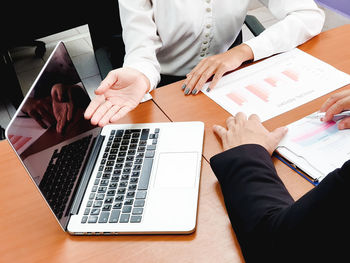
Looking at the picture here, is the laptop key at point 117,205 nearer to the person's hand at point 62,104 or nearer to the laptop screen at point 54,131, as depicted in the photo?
the laptop screen at point 54,131

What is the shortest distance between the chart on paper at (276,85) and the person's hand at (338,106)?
8 centimetres

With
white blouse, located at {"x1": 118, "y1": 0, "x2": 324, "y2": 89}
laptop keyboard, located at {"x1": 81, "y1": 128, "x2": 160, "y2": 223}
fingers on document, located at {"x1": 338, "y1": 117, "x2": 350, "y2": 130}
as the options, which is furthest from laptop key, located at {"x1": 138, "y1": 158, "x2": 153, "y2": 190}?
fingers on document, located at {"x1": 338, "y1": 117, "x2": 350, "y2": 130}

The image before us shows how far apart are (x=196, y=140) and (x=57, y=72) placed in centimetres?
36

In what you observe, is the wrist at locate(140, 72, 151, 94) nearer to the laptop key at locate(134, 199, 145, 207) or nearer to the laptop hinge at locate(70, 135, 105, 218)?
the laptop hinge at locate(70, 135, 105, 218)

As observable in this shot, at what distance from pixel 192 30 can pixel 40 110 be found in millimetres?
780

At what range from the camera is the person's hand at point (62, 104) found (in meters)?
0.71

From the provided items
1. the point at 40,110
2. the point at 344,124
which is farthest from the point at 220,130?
the point at 40,110

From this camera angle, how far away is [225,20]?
1.29 meters

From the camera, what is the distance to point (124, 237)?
2.12ft

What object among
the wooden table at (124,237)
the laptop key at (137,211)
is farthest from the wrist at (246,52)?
the laptop key at (137,211)

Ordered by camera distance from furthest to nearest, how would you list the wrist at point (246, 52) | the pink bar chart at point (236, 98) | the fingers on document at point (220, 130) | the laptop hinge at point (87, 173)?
1. the wrist at point (246, 52)
2. the pink bar chart at point (236, 98)
3. the fingers on document at point (220, 130)
4. the laptop hinge at point (87, 173)

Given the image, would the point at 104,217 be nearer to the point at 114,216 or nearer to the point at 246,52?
the point at 114,216

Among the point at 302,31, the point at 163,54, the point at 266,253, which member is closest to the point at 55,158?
the point at 266,253

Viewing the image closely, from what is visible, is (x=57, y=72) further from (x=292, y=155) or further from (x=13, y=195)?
(x=292, y=155)
